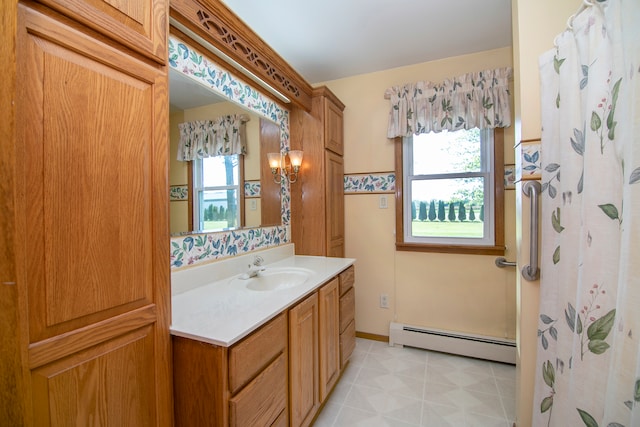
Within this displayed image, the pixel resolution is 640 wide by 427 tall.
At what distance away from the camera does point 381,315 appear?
2525 millimetres

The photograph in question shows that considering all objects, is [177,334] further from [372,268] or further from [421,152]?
→ [421,152]

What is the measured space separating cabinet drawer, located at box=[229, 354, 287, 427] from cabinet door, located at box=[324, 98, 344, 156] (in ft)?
5.56

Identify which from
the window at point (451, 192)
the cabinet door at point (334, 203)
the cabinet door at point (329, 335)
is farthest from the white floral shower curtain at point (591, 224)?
the cabinet door at point (334, 203)

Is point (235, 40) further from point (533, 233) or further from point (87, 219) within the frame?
point (533, 233)

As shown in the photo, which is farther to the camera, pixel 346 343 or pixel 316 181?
pixel 316 181

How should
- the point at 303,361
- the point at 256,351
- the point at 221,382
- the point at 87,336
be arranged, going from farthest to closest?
the point at 303,361, the point at 256,351, the point at 221,382, the point at 87,336

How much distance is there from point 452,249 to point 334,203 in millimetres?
1099

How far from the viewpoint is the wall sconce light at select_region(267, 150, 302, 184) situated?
82.7 inches

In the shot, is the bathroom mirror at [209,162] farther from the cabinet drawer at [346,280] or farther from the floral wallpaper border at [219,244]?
the cabinet drawer at [346,280]

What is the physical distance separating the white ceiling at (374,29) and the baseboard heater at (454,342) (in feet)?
7.78

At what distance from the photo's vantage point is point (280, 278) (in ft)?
5.82

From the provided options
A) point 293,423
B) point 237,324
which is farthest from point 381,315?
point 237,324

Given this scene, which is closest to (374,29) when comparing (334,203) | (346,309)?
(334,203)

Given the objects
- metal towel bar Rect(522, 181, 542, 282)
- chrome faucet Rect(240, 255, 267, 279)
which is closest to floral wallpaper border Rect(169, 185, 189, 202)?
chrome faucet Rect(240, 255, 267, 279)
